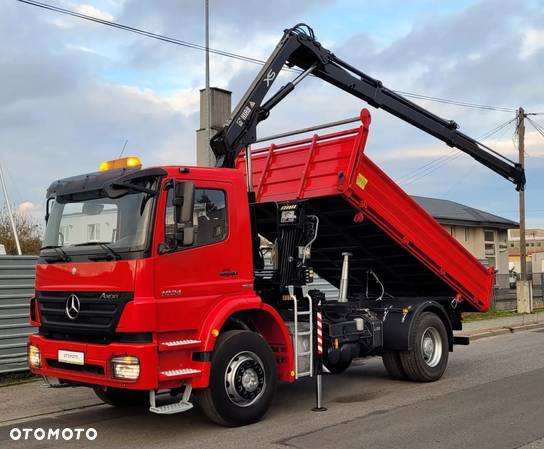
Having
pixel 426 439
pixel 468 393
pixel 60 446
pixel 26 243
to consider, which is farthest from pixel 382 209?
pixel 26 243

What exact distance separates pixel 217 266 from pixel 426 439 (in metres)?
2.77

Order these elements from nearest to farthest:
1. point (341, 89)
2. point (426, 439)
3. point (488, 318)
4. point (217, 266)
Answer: point (426, 439) → point (217, 266) → point (341, 89) → point (488, 318)

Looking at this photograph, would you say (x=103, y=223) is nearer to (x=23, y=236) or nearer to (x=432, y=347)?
(x=432, y=347)

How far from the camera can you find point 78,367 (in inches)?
259

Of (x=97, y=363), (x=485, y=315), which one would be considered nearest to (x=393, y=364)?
(x=97, y=363)

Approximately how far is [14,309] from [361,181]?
5.89m

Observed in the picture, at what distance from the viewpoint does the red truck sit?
20.6 ft

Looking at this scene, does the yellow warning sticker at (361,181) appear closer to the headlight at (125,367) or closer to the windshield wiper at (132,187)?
the windshield wiper at (132,187)

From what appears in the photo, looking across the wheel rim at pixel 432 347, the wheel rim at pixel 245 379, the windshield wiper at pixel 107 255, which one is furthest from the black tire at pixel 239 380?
the wheel rim at pixel 432 347

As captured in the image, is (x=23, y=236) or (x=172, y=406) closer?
(x=172, y=406)

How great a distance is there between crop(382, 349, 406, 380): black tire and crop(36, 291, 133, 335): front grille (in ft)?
15.5

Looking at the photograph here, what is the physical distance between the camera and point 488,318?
19.1m

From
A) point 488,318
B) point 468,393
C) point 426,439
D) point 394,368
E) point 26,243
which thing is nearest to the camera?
point 426,439

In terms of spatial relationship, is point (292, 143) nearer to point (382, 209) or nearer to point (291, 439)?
point (382, 209)
